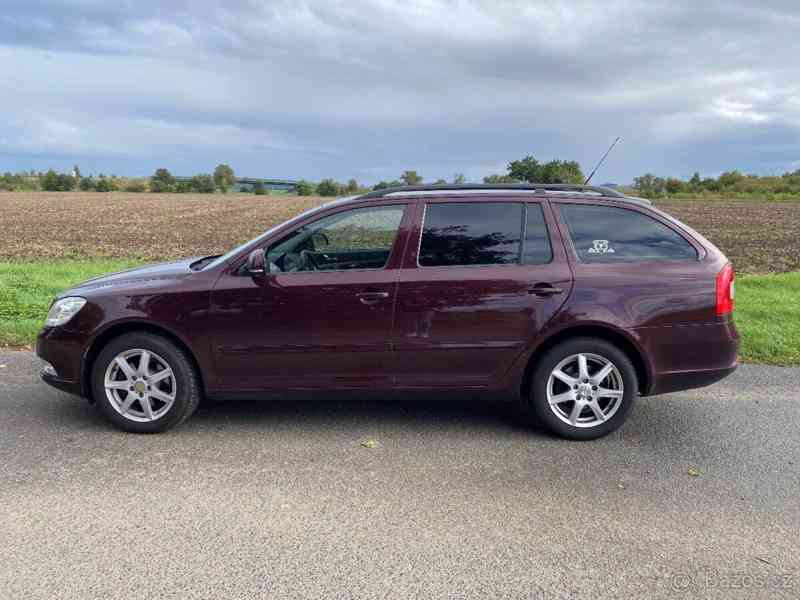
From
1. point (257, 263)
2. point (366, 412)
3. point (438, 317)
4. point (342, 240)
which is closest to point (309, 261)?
point (342, 240)

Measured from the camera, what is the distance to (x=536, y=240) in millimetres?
4781

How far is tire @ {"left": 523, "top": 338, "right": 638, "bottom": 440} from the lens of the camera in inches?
185

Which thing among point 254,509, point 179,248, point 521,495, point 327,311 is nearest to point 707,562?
point 521,495

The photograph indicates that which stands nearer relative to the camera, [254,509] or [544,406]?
[254,509]

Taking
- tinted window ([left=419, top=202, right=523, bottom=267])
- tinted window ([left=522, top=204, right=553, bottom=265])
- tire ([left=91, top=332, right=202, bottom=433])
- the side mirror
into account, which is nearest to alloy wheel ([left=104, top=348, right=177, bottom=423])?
tire ([left=91, top=332, right=202, bottom=433])

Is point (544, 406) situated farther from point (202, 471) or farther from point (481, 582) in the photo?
point (202, 471)

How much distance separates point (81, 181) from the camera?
9256 cm

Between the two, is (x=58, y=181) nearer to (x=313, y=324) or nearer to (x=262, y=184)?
(x=262, y=184)

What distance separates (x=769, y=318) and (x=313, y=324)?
245 inches

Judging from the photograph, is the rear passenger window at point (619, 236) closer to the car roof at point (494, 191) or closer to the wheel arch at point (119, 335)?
the car roof at point (494, 191)

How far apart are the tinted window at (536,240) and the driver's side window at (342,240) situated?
0.90 meters

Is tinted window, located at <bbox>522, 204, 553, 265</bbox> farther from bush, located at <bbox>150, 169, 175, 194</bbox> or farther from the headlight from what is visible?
bush, located at <bbox>150, 169, 175, 194</bbox>

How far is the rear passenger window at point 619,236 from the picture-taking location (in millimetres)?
4777

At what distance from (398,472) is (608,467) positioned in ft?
4.31
